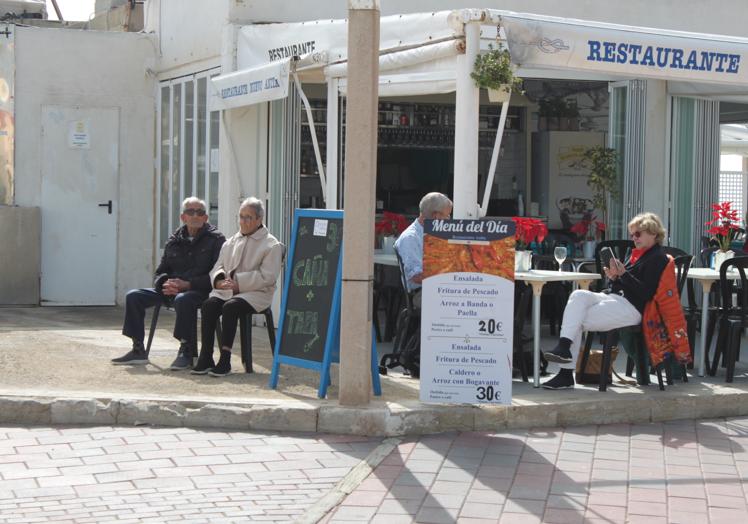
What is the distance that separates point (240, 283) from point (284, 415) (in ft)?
5.66

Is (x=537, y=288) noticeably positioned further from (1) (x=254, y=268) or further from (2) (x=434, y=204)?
(1) (x=254, y=268)

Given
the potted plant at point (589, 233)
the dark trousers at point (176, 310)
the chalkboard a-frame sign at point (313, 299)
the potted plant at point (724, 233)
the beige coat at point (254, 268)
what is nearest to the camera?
the chalkboard a-frame sign at point (313, 299)

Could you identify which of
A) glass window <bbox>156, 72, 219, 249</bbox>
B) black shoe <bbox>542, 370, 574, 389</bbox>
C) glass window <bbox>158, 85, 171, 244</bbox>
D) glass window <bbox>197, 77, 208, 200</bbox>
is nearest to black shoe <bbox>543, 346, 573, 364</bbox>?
black shoe <bbox>542, 370, 574, 389</bbox>

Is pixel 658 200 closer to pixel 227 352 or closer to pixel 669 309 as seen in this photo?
pixel 669 309

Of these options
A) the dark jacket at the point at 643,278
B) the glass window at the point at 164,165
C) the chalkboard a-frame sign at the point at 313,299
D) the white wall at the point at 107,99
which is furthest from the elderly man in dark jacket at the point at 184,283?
the white wall at the point at 107,99

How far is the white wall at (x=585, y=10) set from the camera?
39.0ft

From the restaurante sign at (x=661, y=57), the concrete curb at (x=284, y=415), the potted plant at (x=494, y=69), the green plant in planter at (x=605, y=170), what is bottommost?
the concrete curb at (x=284, y=415)

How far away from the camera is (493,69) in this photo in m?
8.37

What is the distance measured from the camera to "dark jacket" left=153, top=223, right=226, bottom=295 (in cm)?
927

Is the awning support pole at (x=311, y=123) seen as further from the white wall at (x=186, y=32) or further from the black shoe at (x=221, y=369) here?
the black shoe at (x=221, y=369)

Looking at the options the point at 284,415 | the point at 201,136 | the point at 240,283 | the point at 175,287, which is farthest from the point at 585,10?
the point at 284,415

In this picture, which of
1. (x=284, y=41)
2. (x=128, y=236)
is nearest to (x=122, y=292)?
(x=128, y=236)

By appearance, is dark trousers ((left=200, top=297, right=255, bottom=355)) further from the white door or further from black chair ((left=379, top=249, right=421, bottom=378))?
the white door

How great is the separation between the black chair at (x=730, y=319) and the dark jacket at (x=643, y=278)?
2.23 feet
